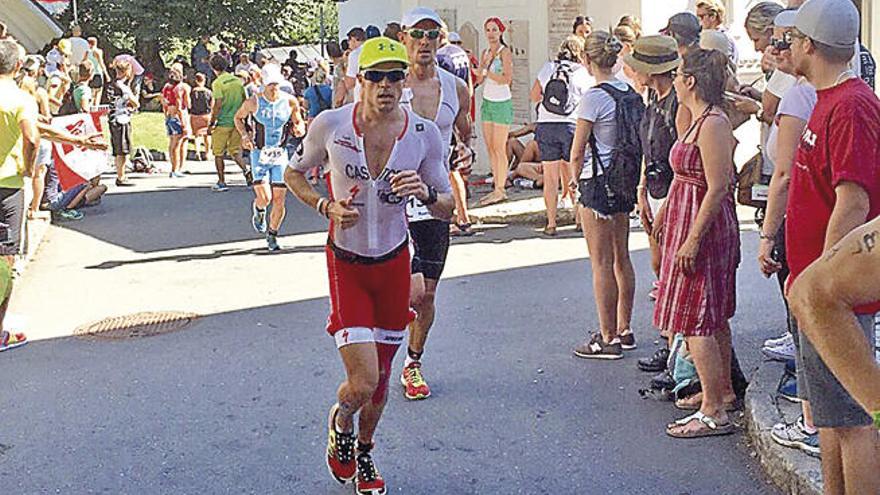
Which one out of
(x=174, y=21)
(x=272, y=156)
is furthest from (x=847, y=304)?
(x=174, y=21)

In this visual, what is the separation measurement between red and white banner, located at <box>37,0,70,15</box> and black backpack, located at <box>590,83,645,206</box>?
1030 inches

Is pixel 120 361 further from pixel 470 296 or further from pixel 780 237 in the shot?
pixel 780 237

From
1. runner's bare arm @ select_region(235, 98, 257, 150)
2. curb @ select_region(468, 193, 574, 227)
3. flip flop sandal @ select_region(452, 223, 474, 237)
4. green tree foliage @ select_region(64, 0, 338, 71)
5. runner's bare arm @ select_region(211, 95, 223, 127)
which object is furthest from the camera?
green tree foliage @ select_region(64, 0, 338, 71)

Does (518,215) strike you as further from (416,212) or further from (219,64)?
(416,212)

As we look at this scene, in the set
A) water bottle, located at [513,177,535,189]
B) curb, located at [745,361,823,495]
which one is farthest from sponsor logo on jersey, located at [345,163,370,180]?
water bottle, located at [513,177,535,189]

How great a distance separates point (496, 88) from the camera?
13.2 metres

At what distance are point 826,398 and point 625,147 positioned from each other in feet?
11.3

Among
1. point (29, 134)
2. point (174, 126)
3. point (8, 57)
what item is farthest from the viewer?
point (174, 126)

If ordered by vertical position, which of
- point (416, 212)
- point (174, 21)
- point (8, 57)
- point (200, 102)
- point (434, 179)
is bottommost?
point (200, 102)

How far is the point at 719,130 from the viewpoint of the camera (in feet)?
18.1

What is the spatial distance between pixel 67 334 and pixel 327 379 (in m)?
2.51

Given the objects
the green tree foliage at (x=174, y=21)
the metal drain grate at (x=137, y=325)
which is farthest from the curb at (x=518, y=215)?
the green tree foliage at (x=174, y=21)

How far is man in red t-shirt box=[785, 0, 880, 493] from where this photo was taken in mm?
3773

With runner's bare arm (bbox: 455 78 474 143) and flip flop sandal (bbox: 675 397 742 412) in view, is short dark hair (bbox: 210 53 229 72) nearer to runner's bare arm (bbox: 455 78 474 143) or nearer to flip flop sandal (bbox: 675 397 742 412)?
runner's bare arm (bbox: 455 78 474 143)
